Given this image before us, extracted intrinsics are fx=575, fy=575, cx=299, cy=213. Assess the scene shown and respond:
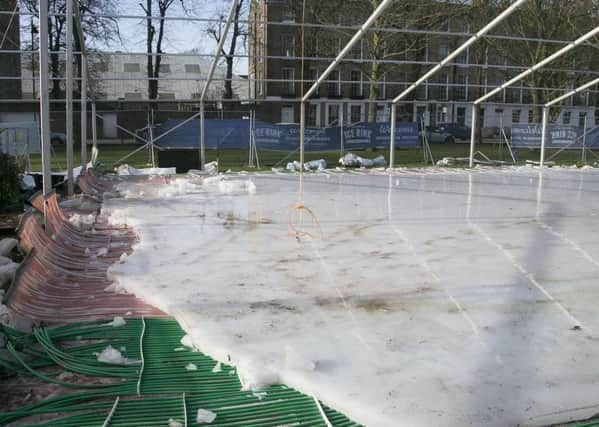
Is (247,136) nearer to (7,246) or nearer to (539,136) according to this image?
(539,136)

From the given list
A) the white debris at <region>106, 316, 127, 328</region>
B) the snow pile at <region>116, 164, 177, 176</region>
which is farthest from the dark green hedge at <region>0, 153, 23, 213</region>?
the snow pile at <region>116, 164, 177, 176</region>

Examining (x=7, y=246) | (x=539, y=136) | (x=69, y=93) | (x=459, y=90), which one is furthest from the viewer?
(x=459, y=90)

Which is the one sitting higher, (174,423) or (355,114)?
(355,114)

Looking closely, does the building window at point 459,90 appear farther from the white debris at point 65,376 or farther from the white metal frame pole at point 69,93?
the white debris at point 65,376

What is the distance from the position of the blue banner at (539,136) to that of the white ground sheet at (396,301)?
39.3 feet

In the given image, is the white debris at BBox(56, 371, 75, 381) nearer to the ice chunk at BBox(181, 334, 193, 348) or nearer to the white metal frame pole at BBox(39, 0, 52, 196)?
the ice chunk at BBox(181, 334, 193, 348)

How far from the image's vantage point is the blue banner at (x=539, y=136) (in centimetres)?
1962

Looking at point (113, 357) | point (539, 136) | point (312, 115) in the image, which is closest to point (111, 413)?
point (113, 357)

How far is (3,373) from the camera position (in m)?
2.96

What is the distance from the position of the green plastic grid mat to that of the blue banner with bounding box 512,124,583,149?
1837 cm

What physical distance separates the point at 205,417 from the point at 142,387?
48 centimetres

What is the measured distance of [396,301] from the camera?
161 inches

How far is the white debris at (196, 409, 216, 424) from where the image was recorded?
2559mm

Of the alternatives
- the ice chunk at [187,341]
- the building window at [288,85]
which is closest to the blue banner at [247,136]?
the ice chunk at [187,341]
